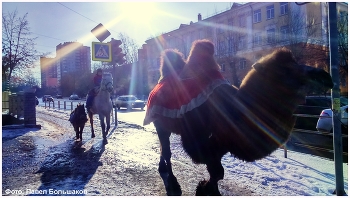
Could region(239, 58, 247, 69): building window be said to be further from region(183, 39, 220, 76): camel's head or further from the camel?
the camel

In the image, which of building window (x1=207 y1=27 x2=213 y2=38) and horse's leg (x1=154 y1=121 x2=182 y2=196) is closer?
horse's leg (x1=154 y1=121 x2=182 y2=196)

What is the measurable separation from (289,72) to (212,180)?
172cm

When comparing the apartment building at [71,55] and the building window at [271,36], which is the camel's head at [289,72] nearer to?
the apartment building at [71,55]

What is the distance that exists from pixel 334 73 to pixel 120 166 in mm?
4027

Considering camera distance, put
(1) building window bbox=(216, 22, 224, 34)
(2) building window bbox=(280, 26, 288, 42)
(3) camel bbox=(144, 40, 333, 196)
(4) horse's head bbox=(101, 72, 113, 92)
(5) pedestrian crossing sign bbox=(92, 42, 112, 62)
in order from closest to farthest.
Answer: (3) camel bbox=(144, 40, 333, 196)
(4) horse's head bbox=(101, 72, 113, 92)
(5) pedestrian crossing sign bbox=(92, 42, 112, 62)
(2) building window bbox=(280, 26, 288, 42)
(1) building window bbox=(216, 22, 224, 34)

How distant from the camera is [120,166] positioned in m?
5.08

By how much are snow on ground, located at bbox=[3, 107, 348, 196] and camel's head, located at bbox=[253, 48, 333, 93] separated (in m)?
1.87

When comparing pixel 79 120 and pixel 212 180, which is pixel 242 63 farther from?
pixel 212 180

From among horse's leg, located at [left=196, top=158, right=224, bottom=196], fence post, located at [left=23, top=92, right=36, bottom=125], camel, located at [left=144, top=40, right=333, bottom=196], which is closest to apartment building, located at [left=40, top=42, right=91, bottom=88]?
fence post, located at [left=23, top=92, right=36, bottom=125]

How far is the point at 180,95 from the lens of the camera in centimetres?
375

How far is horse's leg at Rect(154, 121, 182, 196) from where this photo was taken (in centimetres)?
393

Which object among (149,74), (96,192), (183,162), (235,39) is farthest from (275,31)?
(149,74)

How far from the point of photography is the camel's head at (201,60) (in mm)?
3781

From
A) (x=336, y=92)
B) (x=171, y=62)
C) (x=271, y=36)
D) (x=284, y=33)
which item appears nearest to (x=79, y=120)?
(x=171, y=62)
